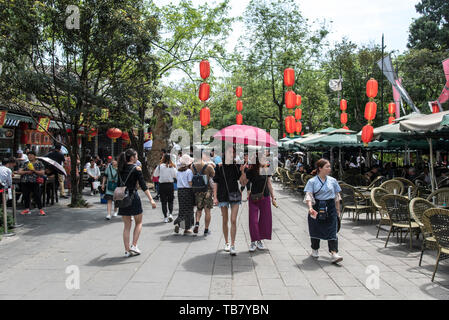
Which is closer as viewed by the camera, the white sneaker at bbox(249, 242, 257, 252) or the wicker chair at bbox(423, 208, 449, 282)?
the wicker chair at bbox(423, 208, 449, 282)

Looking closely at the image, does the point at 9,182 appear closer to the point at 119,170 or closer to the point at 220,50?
the point at 119,170

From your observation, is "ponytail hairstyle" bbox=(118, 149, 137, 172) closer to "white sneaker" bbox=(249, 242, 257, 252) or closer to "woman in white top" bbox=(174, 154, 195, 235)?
"woman in white top" bbox=(174, 154, 195, 235)

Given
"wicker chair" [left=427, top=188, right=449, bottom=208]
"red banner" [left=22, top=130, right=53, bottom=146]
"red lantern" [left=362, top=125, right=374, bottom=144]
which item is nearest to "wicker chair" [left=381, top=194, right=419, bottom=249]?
"wicker chair" [left=427, top=188, right=449, bottom=208]

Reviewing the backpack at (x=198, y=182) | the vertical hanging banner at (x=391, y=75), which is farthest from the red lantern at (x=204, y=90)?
the vertical hanging banner at (x=391, y=75)

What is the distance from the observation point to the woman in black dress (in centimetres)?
575

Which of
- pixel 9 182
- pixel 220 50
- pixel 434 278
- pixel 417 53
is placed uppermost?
pixel 417 53

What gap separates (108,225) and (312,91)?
23.5 meters

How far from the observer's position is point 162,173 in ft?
28.5

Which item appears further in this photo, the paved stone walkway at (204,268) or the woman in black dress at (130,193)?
the woman in black dress at (130,193)

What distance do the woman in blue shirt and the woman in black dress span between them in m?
2.55

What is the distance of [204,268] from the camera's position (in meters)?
5.24

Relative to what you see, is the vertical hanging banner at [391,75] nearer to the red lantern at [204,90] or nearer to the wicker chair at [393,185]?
the wicker chair at [393,185]

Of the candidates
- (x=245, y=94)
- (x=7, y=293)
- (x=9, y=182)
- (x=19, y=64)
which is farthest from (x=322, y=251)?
(x=245, y=94)

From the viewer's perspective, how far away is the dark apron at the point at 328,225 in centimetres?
562
